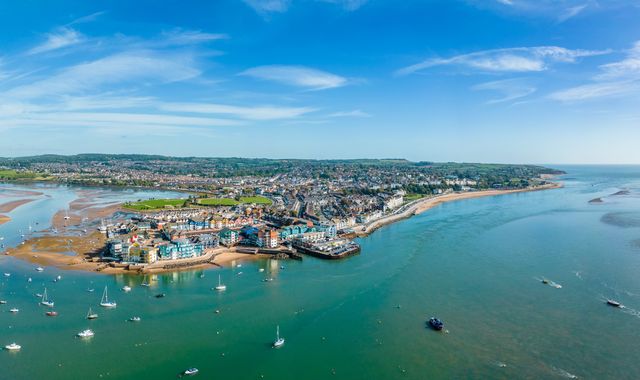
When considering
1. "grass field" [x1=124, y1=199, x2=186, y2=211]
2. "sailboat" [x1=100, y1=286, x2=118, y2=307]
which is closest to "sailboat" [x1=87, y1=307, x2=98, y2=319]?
"sailboat" [x1=100, y1=286, x2=118, y2=307]

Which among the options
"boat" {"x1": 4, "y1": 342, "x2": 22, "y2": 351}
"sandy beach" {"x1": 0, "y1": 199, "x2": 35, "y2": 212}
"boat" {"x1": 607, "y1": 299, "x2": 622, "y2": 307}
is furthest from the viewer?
"sandy beach" {"x1": 0, "y1": 199, "x2": 35, "y2": 212}

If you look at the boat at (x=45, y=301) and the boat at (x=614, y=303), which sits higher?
the boat at (x=614, y=303)

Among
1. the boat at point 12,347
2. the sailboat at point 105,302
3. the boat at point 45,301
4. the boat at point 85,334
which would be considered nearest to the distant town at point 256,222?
the sailboat at point 105,302

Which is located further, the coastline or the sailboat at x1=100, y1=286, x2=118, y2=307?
the coastline

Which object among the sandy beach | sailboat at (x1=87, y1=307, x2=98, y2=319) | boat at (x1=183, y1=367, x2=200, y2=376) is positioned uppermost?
the sandy beach

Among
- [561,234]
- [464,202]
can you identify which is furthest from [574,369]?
[464,202]

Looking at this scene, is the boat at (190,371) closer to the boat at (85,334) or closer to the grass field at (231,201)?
the boat at (85,334)

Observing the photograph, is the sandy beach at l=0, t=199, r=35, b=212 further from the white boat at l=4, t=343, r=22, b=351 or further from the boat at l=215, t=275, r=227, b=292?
the white boat at l=4, t=343, r=22, b=351
